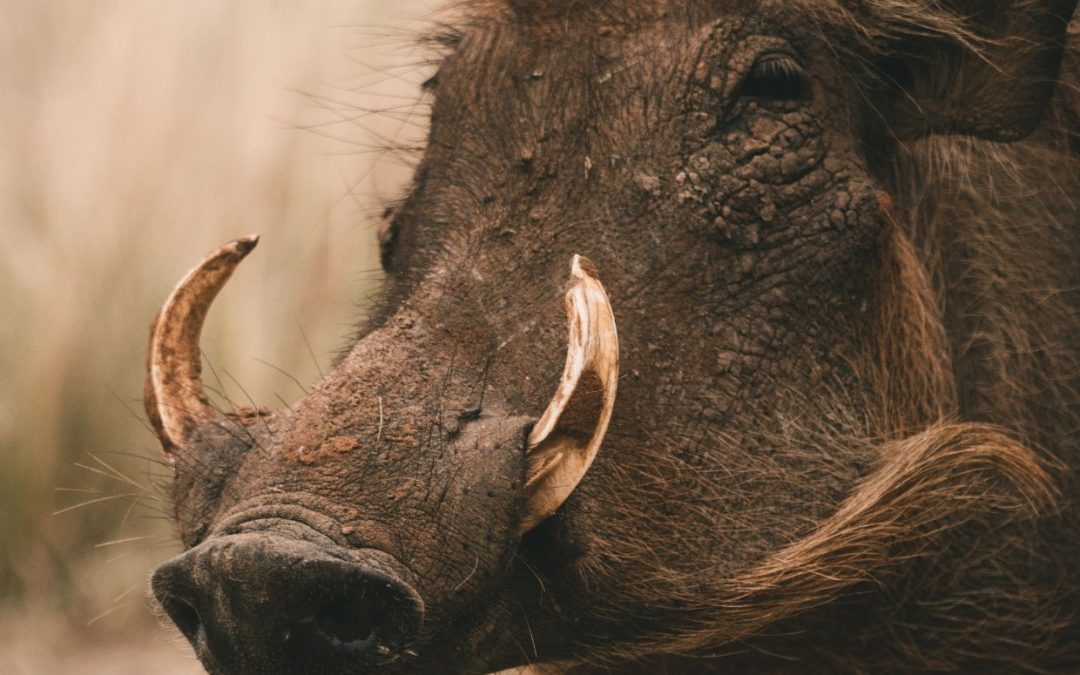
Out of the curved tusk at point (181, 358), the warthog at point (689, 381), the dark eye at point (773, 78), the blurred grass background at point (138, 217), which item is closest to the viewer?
the warthog at point (689, 381)

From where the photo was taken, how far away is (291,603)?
1.71 metres

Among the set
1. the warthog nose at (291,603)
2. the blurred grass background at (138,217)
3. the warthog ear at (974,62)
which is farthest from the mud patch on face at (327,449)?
the blurred grass background at (138,217)

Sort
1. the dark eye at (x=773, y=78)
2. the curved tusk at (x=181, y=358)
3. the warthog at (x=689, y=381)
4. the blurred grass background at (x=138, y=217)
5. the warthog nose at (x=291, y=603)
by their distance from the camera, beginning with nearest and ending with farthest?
the warthog nose at (x=291, y=603), the warthog at (x=689, y=381), the curved tusk at (x=181, y=358), the dark eye at (x=773, y=78), the blurred grass background at (x=138, y=217)

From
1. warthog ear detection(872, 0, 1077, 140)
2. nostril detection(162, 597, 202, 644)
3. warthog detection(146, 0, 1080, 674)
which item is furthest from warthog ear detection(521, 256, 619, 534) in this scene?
warthog ear detection(872, 0, 1077, 140)

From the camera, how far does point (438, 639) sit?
6.05ft

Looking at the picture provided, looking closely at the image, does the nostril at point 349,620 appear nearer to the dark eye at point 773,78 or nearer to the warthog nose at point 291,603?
the warthog nose at point 291,603

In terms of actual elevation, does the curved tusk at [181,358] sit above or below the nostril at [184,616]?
above

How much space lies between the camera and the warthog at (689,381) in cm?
182

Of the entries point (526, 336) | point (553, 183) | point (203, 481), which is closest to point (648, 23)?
point (553, 183)

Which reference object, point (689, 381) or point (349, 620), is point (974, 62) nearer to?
point (689, 381)

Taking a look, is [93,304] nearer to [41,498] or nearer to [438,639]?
[41,498]

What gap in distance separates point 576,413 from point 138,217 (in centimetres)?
412

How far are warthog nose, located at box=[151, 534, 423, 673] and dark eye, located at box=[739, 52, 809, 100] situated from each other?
992mm

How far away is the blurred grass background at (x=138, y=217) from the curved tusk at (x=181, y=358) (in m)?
2.96
